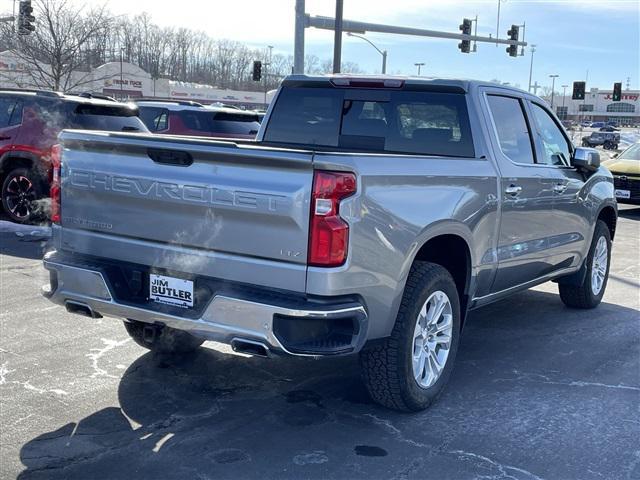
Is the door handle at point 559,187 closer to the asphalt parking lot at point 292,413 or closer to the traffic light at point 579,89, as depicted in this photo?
the asphalt parking lot at point 292,413

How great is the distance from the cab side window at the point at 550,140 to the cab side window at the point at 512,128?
0.77 ft

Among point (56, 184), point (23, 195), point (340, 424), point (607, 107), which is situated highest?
point (607, 107)

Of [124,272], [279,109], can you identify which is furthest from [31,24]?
[124,272]


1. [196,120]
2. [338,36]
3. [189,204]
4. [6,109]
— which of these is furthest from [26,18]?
[189,204]

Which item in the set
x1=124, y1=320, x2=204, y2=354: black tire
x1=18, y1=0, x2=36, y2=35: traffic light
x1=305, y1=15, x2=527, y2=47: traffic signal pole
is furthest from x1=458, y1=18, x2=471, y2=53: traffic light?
x1=124, y1=320, x2=204, y2=354: black tire

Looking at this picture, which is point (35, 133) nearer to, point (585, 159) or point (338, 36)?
point (585, 159)

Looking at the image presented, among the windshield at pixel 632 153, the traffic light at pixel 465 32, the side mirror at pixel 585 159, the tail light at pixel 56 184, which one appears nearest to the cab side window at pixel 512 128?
the side mirror at pixel 585 159

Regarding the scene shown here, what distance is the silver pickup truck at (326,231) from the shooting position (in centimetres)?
371

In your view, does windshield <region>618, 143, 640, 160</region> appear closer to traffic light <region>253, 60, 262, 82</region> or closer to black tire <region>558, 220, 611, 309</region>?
black tire <region>558, 220, 611, 309</region>

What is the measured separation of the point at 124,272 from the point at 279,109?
2.31 meters

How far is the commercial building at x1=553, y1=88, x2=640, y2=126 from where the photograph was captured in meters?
144

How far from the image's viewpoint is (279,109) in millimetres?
6047

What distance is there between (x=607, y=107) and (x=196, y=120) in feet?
483

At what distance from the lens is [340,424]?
4328 mm
